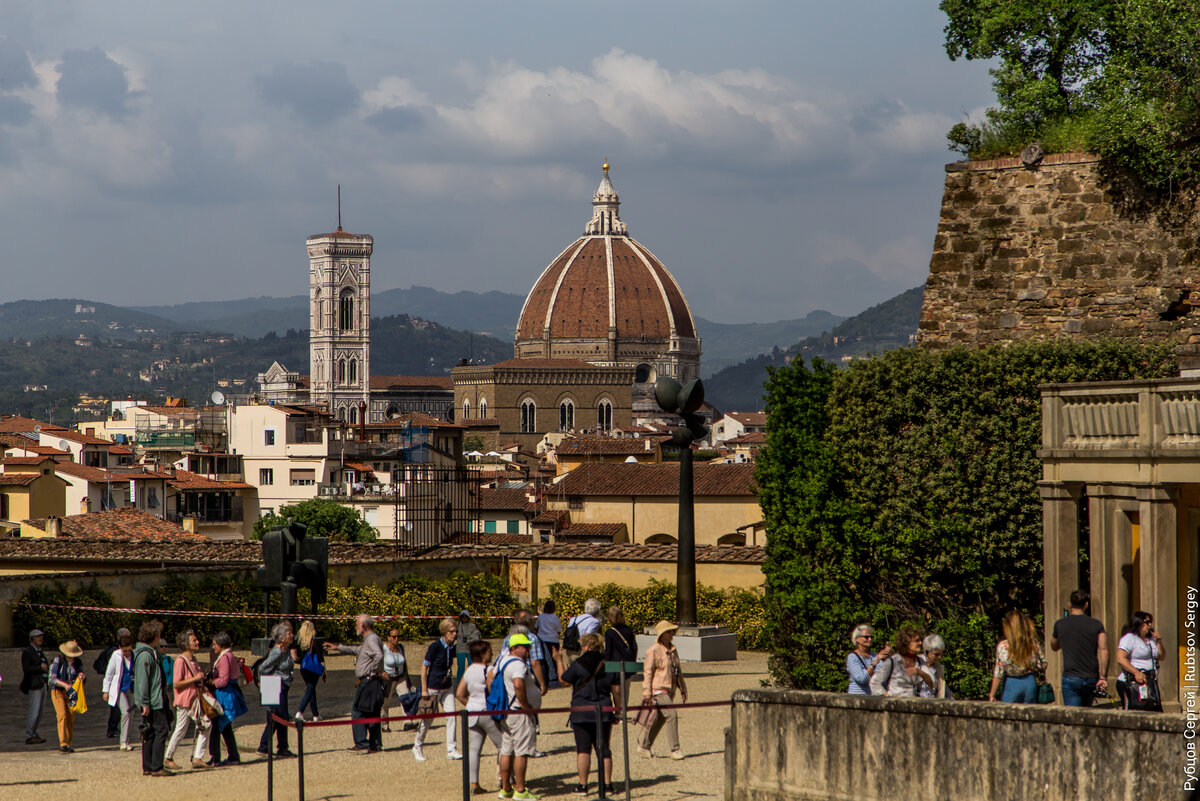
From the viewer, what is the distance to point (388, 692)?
1367cm

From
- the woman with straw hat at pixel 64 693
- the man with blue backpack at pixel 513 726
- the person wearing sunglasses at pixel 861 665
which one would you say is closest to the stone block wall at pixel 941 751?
the person wearing sunglasses at pixel 861 665

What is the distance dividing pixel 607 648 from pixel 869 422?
596 centimetres

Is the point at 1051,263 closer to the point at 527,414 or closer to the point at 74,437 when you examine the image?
the point at 74,437

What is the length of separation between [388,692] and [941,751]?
5743 mm

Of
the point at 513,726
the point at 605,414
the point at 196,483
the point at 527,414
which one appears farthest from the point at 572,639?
the point at 605,414

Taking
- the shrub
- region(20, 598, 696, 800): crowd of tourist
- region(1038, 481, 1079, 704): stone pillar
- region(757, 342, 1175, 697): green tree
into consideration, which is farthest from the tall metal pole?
the shrub

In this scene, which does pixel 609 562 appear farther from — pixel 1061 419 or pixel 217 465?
pixel 217 465

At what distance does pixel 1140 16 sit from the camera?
58.6 feet

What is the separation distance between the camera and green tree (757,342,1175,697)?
16.7 m

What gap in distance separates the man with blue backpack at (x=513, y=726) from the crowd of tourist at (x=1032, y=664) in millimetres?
2493

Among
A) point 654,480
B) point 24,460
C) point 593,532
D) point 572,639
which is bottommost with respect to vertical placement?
point 572,639

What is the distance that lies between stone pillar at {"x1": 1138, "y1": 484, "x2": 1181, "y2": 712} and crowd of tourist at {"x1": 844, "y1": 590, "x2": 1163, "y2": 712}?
129 cm

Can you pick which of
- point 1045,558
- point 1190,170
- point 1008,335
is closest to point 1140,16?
point 1190,170

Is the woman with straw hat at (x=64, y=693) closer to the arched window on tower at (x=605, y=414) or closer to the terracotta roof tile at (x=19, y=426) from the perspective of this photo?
the terracotta roof tile at (x=19, y=426)
